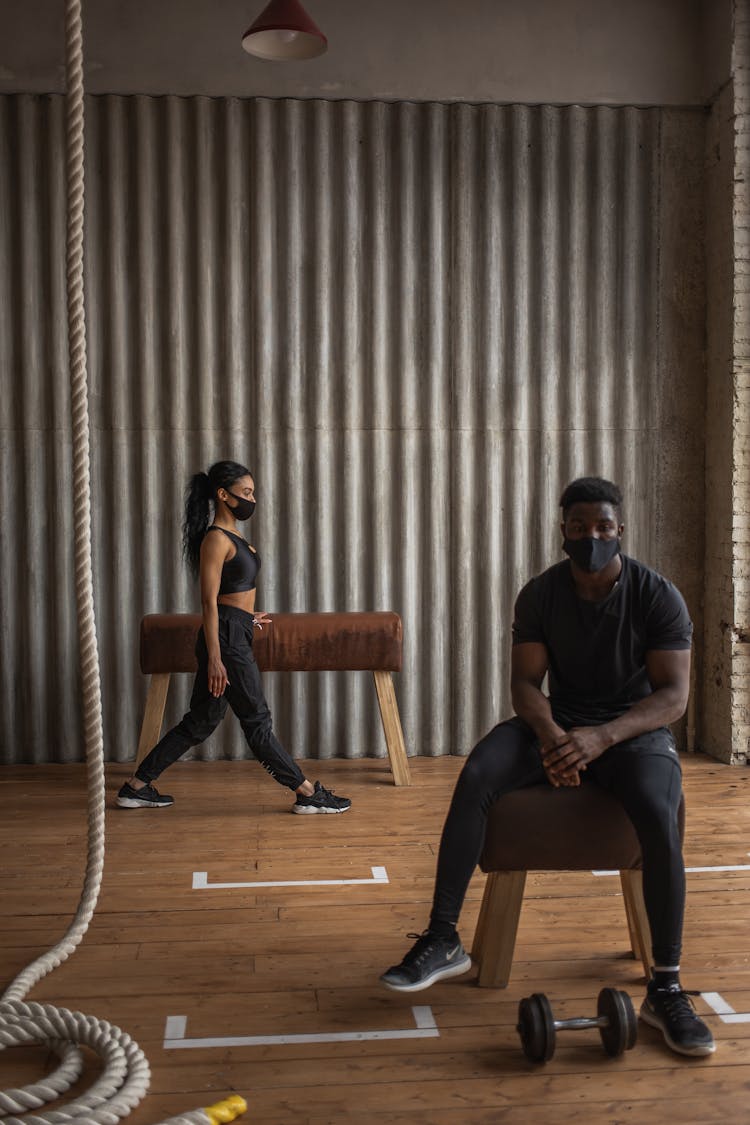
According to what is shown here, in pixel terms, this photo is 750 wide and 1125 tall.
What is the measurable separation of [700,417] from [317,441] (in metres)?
2.01

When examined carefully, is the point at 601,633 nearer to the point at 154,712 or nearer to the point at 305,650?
the point at 305,650

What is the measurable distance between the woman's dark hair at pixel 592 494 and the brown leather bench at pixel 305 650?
7.37ft

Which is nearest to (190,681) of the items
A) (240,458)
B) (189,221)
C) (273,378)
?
(240,458)

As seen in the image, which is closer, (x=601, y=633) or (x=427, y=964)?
(x=427, y=964)

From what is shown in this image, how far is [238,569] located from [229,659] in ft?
Answer: 1.26

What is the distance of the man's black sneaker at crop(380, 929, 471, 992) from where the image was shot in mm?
3021

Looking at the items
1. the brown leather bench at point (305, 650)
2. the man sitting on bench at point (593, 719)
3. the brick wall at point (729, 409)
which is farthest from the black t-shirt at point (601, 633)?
the brick wall at point (729, 409)

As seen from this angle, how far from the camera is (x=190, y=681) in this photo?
235 inches

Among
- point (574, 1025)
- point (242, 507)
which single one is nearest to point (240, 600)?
point (242, 507)

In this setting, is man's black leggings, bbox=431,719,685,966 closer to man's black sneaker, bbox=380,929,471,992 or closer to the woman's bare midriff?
man's black sneaker, bbox=380,929,471,992

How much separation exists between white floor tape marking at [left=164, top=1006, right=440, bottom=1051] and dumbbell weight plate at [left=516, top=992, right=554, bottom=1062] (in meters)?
0.26

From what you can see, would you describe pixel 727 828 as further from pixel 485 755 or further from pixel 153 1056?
pixel 153 1056

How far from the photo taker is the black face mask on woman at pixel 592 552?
320 cm

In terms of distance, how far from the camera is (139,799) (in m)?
5.04
